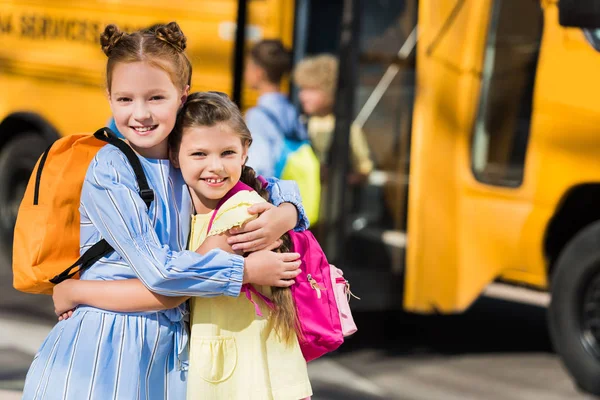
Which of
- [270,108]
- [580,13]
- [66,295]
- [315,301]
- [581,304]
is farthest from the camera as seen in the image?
[581,304]

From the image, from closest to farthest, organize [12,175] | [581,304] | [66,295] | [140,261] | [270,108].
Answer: [140,261] → [66,295] → [270,108] → [581,304] → [12,175]

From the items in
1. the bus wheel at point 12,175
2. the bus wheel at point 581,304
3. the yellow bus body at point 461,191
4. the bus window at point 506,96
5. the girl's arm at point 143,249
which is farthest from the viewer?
the bus wheel at point 12,175

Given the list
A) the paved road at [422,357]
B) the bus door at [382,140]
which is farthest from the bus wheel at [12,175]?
the bus door at [382,140]

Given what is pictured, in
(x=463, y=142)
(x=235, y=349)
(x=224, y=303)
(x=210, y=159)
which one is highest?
(x=210, y=159)

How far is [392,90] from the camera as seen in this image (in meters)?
6.39

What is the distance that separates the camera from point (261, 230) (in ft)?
8.06

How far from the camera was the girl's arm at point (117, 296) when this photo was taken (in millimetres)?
2381

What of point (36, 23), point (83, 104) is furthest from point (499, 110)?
point (36, 23)

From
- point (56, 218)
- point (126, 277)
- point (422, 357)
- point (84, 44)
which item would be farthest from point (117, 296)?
point (84, 44)

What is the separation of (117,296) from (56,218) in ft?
0.72

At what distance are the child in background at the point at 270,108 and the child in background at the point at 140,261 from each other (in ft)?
9.09

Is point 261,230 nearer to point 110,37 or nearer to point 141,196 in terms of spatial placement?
point 141,196

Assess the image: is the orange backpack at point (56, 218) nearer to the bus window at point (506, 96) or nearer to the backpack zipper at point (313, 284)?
the backpack zipper at point (313, 284)

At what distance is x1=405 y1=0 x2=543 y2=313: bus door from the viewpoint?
6.02 metres
